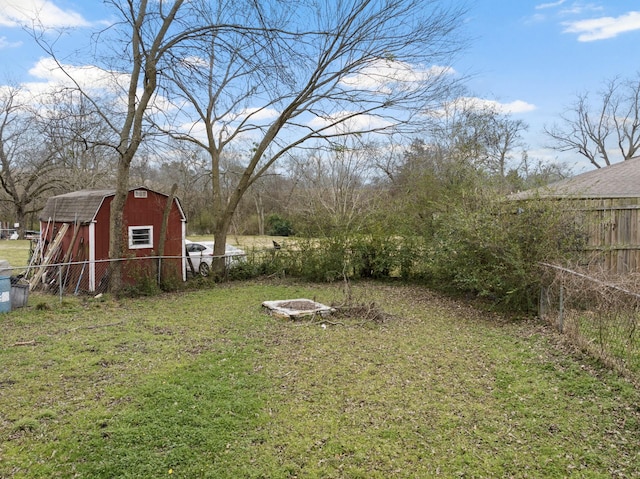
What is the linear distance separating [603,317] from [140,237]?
10437 mm

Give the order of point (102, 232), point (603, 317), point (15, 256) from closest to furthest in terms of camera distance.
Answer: point (603, 317)
point (102, 232)
point (15, 256)

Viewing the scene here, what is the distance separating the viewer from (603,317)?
5055mm

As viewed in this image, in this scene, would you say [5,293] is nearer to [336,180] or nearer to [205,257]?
[205,257]

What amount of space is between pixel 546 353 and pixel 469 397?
6.10 feet

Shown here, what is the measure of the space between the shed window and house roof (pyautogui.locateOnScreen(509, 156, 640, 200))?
9007 mm

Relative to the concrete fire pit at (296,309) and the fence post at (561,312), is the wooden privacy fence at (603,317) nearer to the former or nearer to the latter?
the fence post at (561,312)

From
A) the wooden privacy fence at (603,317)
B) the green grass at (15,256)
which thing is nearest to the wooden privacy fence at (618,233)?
the wooden privacy fence at (603,317)

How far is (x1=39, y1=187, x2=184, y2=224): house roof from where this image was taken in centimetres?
1080

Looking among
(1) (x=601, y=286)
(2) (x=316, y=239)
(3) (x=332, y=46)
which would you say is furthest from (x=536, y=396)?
(3) (x=332, y=46)

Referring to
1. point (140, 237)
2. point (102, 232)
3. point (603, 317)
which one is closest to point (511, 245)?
point (603, 317)

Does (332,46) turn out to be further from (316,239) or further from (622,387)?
(622,387)

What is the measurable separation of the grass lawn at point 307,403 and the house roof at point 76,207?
421 centimetres

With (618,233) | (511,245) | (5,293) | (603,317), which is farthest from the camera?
(618,233)

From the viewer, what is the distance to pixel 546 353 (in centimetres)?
559
